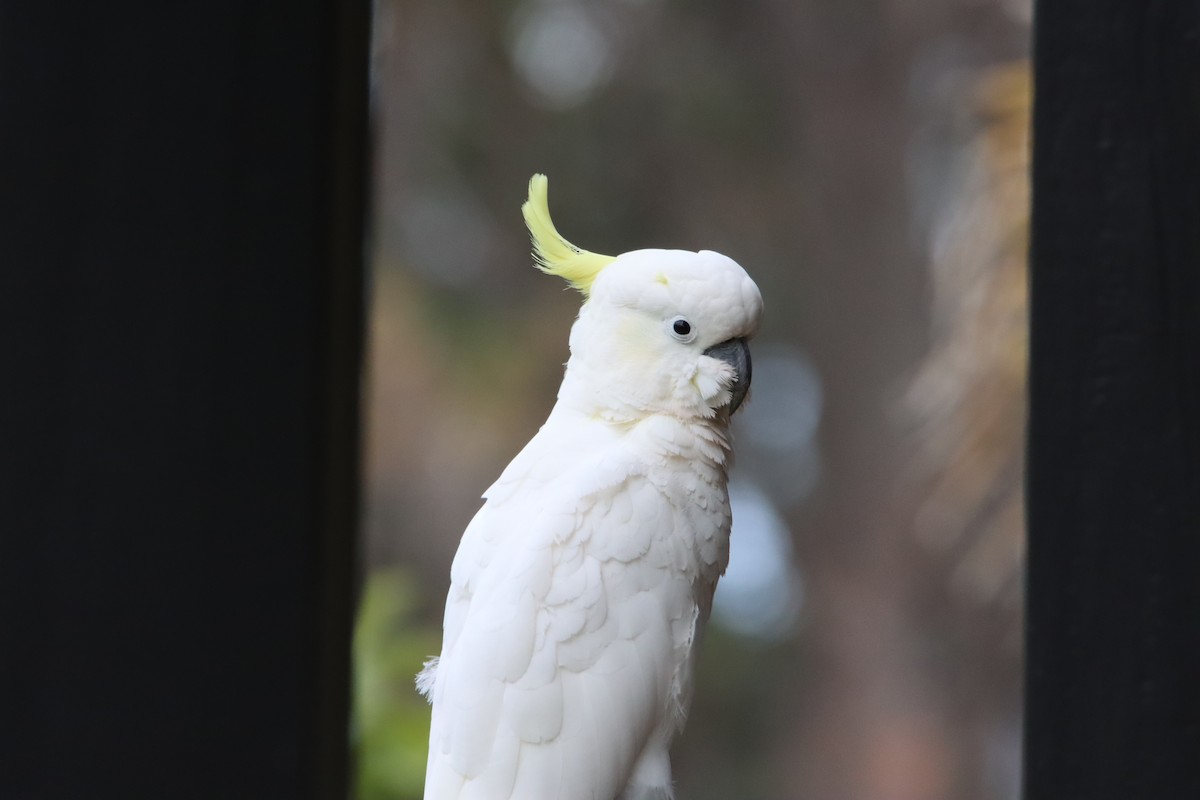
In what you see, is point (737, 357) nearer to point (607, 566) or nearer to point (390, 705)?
point (607, 566)

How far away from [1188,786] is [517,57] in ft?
26.8

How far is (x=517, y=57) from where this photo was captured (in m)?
8.30

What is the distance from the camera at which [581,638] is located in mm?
1203

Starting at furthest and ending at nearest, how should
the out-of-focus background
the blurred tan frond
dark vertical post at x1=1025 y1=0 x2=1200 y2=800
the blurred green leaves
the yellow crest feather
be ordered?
1. the out-of-focus background
2. the blurred green leaves
3. the blurred tan frond
4. the yellow crest feather
5. dark vertical post at x1=1025 y1=0 x2=1200 y2=800

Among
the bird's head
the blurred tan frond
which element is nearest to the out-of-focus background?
the blurred tan frond

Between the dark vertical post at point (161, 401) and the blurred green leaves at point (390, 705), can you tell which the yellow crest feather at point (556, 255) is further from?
the blurred green leaves at point (390, 705)

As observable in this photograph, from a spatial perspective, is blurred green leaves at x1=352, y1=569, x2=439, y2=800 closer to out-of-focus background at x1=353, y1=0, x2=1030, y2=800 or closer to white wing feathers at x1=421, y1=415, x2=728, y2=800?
white wing feathers at x1=421, y1=415, x2=728, y2=800

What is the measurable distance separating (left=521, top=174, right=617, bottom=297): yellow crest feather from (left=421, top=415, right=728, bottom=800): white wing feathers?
20cm

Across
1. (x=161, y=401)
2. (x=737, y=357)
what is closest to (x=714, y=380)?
(x=737, y=357)

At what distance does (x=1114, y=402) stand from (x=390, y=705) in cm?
312

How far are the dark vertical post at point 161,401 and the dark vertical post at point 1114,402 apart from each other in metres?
0.50

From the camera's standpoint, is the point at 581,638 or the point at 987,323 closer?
the point at 581,638

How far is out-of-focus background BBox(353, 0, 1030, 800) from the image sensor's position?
23.5ft

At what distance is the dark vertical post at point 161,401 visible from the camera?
0.81 m
